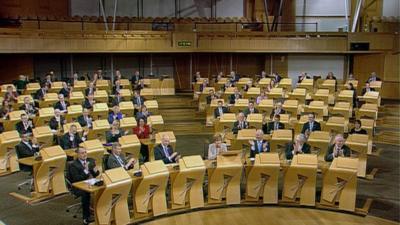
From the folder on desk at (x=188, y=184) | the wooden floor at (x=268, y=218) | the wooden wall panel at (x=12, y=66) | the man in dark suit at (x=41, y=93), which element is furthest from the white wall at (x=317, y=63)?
the folder on desk at (x=188, y=184)

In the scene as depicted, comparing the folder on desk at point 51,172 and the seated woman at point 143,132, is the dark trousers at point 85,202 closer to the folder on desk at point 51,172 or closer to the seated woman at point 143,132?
the folder on desk at point 51,172

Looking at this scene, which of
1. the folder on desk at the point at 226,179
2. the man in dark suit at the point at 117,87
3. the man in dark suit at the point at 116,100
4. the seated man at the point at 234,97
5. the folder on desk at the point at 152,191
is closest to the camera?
the folder on desk at the point at 152,191

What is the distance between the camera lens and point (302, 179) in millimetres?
9000

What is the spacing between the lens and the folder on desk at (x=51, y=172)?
9062mm

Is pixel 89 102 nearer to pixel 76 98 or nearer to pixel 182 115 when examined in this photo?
pixel 76 98

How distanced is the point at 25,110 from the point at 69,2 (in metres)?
9.28

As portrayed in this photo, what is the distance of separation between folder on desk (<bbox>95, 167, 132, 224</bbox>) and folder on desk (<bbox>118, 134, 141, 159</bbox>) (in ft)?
7.78

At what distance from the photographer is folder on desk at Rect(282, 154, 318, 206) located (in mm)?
8789

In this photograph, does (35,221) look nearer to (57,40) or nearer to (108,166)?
(108,166)

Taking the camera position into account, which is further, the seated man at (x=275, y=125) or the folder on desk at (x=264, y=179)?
the seated man at (x=275, y=125)

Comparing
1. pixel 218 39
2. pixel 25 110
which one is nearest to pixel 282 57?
pixel 218 39

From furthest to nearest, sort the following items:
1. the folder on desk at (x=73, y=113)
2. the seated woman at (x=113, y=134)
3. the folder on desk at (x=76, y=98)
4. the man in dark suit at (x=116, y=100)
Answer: the man in dark suit at (x=116, y=100) → the folder on desk at (x=76, y=98) → the folder on desk at (x=73, y=113) → the seated woman at (x=113, y=134)

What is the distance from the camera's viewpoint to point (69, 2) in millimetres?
20719

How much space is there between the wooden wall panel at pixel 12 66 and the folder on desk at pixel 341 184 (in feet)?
46.6
